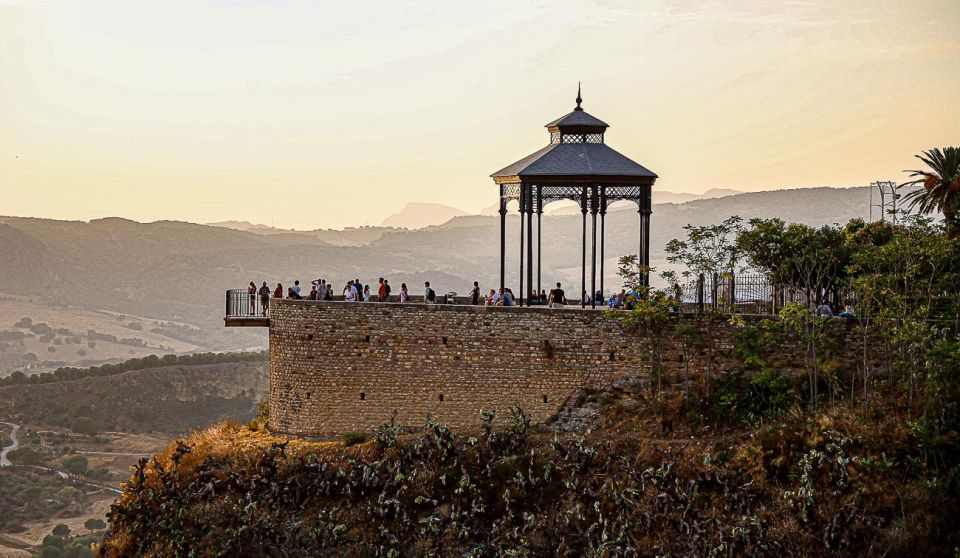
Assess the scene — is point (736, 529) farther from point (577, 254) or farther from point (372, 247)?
point (372, 247)

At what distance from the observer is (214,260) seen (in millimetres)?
166250

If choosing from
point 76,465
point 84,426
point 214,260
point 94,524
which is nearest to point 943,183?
point 94,524

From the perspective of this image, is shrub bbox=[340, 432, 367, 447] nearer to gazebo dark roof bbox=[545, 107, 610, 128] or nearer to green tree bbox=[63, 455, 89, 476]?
gazebo dark roof bbox=[545, 107, 610, 128]

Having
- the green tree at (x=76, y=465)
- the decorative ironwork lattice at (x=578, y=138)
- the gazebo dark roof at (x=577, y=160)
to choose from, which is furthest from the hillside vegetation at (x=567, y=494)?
the green tree at (x=76, y=465)

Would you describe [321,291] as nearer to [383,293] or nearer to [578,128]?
[383,293]

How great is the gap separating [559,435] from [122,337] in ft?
421

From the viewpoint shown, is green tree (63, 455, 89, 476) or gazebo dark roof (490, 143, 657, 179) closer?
gazebo dark roof (490, 143, 657, 179)

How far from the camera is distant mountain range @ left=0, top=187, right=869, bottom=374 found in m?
140

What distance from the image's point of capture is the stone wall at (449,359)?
78.6 ft

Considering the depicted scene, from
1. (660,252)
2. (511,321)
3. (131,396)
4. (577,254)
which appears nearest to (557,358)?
(511,321)

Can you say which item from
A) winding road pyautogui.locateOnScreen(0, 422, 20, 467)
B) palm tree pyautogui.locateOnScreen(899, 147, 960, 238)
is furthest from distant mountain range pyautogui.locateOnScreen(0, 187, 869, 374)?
palm tree pyautogui.locateOnScreen(899, 147, 960, 238)

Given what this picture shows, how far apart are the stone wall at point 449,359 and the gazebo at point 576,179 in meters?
1.66

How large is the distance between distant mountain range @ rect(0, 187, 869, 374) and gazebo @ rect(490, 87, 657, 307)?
96.4 metres

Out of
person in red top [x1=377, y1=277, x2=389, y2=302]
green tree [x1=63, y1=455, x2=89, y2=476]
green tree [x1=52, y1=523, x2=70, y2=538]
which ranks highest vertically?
person in red top [x1=377, y1=277, x2=389, y2=302]
